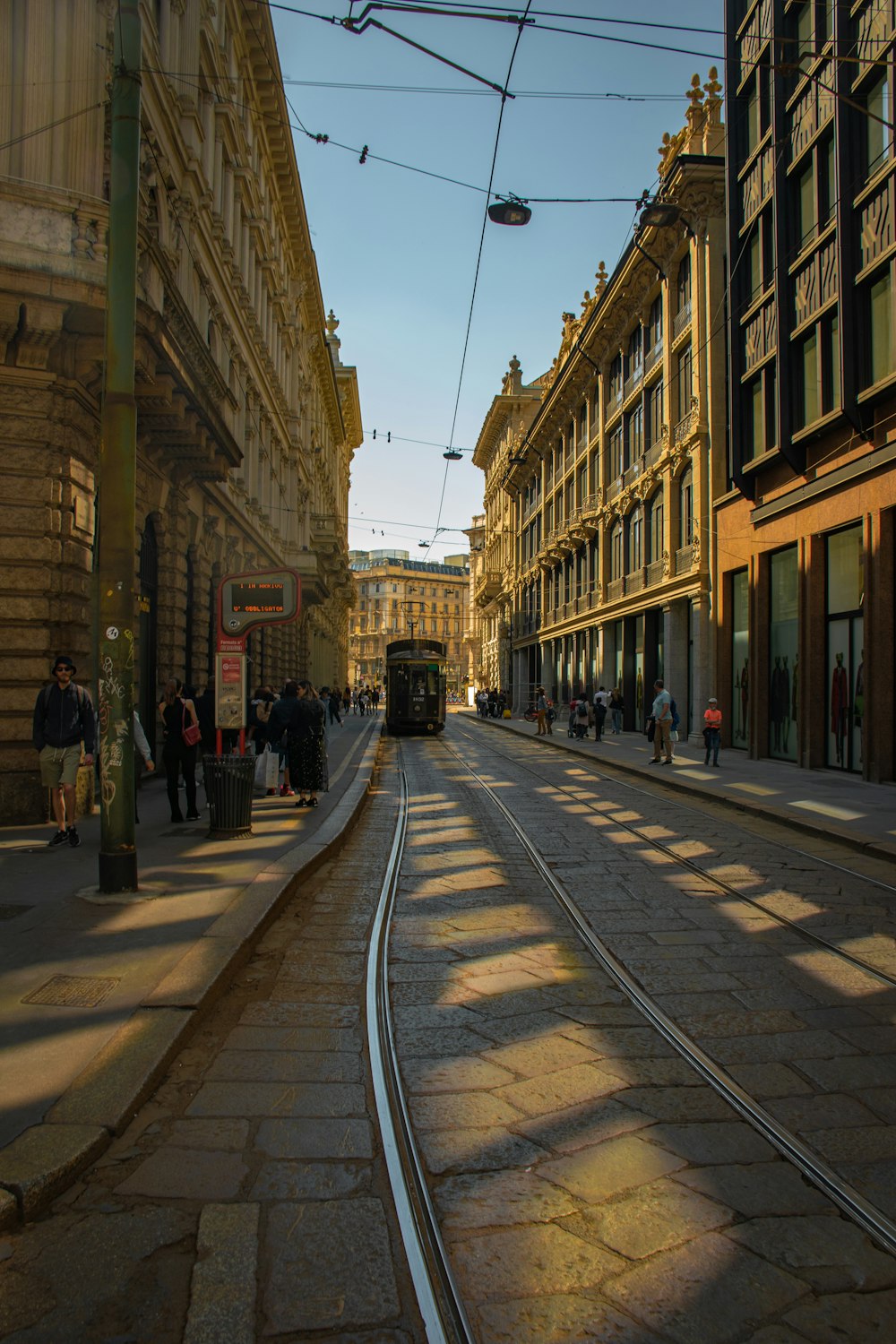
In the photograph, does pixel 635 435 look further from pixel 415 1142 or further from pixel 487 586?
pixel 487 586

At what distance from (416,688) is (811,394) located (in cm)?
1867

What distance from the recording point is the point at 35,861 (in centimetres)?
826

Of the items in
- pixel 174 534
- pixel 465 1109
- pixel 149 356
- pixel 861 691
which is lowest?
pixel 465 1109

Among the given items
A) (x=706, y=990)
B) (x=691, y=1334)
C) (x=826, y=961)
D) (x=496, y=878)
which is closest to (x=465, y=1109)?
(x=691, y=1334)

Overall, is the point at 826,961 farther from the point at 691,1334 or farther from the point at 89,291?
the point at 89,291

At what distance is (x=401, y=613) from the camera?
128 metres

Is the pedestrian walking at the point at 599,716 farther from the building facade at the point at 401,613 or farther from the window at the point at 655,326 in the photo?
the building facade at the point at 401,613

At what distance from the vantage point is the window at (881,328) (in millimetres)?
15469

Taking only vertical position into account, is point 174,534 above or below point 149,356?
below

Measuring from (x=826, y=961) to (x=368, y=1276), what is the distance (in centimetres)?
404

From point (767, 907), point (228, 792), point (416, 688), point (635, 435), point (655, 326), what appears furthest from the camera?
point (416, 688)

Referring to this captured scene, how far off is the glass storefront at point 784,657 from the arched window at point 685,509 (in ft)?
20.2

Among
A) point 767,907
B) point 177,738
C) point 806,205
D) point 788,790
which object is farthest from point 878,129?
point 177,738

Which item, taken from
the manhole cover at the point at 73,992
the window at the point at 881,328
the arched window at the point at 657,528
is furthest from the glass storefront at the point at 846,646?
the manhole cover at the point at 73,992
